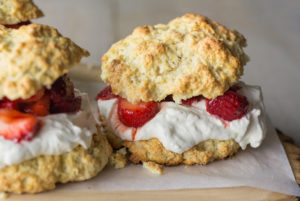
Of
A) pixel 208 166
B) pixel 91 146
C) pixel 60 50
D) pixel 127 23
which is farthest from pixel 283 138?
pixel 127 23

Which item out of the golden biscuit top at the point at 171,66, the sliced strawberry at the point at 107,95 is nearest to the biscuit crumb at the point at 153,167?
the golden biscuit top at the point at 171,66

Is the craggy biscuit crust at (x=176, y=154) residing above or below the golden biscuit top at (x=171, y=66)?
below

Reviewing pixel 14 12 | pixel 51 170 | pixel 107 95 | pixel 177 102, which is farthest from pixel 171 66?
pixel 14 12

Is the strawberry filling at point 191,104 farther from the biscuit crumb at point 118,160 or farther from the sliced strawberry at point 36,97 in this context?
the sliced strawberry at point 36,97

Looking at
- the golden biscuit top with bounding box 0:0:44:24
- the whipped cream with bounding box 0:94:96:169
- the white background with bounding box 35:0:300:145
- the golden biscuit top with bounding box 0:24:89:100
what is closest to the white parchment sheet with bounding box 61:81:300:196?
the whipped cream with bounding box 0:94:96:169

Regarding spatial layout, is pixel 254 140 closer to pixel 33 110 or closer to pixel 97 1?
pixel 33 110

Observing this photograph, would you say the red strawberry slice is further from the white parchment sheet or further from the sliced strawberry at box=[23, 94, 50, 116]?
the sliced strawberry at box=[23, 94, 50, 116]
